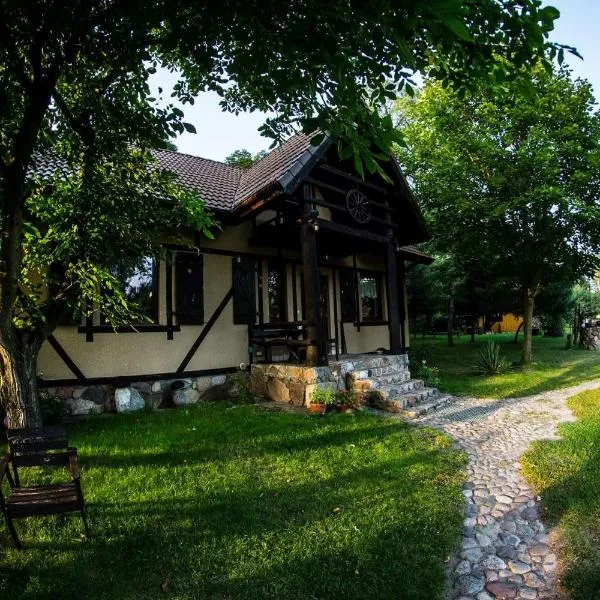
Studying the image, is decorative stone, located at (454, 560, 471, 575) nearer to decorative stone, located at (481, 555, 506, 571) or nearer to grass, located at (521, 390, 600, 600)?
decorative stone, located at (481, 555, 506, 571)

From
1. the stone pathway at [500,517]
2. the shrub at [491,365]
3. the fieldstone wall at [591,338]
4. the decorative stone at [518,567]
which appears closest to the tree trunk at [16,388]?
the stone pathway at [500,517]

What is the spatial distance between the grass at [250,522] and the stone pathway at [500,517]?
155 mm

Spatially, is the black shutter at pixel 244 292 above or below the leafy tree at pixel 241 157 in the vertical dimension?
below

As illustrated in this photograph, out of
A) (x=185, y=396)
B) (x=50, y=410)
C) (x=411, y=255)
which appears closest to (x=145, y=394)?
(x=185, y=396)

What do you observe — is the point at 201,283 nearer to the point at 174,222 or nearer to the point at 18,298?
the point at 174,222

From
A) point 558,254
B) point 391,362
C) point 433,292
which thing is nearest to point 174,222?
point 391,362

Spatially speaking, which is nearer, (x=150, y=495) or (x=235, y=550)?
(x=235, y=550)

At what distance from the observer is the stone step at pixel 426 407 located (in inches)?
282

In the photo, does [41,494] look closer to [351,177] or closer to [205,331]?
[205,331]

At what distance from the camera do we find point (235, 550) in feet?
9.99

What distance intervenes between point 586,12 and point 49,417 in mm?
7892

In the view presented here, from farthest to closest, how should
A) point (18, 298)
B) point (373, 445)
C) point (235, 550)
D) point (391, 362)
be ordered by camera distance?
1. point (391, 362)
2. point (373, 445)
3. point (18, 298)
4. point (235, 550)

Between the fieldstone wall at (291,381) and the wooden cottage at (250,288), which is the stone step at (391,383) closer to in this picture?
the fieldstone wall at (291,381)

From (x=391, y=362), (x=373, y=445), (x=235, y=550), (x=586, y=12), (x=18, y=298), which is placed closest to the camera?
(x=235, y=550)
